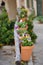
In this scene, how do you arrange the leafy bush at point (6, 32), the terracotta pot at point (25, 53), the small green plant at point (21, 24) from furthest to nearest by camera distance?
1. the leafy bush at point (6, 32)
2. the small green plant at point (21, 24)
3. the terracotta pot at point (25, 53)

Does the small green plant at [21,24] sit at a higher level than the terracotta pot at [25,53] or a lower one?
lower

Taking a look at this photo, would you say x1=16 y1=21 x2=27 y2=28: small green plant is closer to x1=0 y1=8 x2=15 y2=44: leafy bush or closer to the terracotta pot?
x1=0 y1=8 x2=15 y2=44: leafy bush

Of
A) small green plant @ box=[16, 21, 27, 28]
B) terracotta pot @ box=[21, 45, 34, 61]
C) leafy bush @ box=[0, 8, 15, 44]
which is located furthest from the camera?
leafy bush @ box=[0, 8, 15, 44]

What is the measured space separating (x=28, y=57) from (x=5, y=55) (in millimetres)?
2762

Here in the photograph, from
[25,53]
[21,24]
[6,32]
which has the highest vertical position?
[25,53]

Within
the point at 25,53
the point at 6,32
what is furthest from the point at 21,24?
the point at 25,53

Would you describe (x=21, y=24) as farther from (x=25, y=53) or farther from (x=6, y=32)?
(x=25, y=53)

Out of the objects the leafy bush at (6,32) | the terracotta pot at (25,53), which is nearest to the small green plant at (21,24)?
the leafy bush at (6,32)

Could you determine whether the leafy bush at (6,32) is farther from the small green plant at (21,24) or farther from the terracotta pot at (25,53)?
the terracotta pot at (25,53)

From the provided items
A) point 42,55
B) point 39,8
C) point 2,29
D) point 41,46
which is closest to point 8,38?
point 2,29

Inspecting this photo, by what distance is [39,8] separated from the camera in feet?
81.4

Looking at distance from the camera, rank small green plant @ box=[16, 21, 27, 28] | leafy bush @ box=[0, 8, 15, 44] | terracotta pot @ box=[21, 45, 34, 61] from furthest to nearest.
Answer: leafy bush @ box=[0, 8, 15, 44], small green plant @ box=[16, 21, 27, 28], terracotta pot @ box=[21, 45, 34, 61]

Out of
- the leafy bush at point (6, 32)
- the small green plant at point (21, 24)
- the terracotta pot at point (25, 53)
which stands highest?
the terracotta pot at point (25, 53)

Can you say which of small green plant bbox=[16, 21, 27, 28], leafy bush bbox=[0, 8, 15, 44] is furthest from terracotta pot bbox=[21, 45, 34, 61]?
leafy bush bbox=[0, 8, 15, 44]
